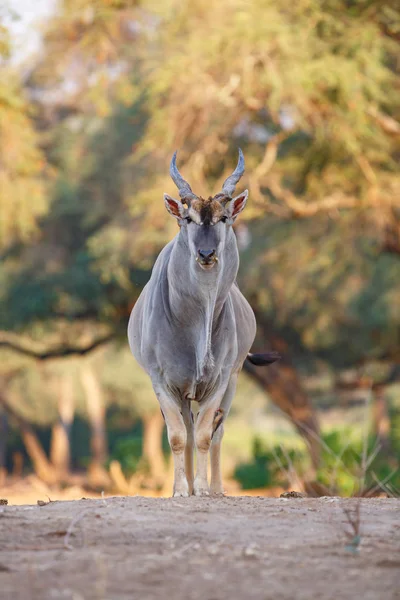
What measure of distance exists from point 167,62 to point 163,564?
12.9m

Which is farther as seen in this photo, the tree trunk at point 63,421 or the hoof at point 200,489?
the tree trunk at point 63,421

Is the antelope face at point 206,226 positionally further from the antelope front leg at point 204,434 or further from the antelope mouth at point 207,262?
the antelope front leg at point 204,434

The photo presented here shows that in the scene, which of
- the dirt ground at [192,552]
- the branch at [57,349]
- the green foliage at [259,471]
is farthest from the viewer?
the green foliage at [259,471]

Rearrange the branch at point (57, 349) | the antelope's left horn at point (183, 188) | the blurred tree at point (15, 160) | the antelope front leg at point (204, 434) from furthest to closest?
the branch at point (57, 349), the blurred tree at point (15, 160), the antelope front leg at point (204, 434), the antelope's left horn at point (183, 188)

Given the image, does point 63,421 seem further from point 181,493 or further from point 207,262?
point 207,262

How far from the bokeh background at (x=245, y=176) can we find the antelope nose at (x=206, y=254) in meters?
2.62

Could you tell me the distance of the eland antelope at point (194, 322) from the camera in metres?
7.42

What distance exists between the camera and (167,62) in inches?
655

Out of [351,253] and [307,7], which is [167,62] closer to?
[307,7]

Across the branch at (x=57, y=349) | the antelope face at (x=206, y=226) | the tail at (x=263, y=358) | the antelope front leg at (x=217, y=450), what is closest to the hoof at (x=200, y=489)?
the antelope front leg at (x=217, y=450)

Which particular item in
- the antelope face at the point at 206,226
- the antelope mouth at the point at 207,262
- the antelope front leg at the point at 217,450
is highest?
the antelope face at the point at 206,226

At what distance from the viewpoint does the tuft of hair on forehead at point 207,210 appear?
24.0 feet

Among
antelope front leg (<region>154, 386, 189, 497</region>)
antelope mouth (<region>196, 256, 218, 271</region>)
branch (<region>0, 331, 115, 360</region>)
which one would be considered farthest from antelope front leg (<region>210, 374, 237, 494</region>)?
branch (<region>0, 331, 115, 360</region>)

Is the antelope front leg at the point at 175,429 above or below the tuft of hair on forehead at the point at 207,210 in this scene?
below
